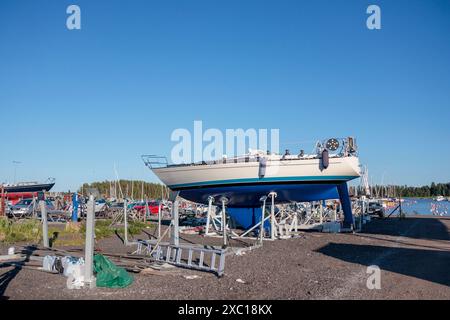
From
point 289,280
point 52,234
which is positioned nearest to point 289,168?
point 289,280

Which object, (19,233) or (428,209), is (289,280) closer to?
(19,233)

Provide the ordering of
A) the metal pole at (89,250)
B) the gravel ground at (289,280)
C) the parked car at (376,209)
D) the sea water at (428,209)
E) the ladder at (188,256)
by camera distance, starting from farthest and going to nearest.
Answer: the sea water at (428,209) < the parked car at (376,209) < the ladder at (188,256) < the metal pole at (89,250) < the gravel ground at (289,280)

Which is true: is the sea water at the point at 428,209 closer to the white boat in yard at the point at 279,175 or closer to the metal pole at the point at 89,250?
the white boat in yard at the point at 279,175

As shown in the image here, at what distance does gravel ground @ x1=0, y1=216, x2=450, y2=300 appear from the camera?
8.99 meters

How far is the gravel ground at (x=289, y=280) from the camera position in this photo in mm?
8992

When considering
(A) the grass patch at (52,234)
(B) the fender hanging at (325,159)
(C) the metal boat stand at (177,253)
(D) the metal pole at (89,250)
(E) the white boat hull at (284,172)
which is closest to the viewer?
(D) the metal pole at (89,250)

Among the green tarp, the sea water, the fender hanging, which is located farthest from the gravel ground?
the sea water

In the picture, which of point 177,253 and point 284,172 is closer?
point 177,253

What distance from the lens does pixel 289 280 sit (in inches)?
A: 421

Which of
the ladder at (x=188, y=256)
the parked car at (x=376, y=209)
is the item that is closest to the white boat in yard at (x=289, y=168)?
the ladder at (x=188, y=256)

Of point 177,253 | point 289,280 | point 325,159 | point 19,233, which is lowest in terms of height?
point 19,233

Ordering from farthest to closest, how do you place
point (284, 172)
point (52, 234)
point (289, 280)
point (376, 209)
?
point (376, 209) → point (52, 234) → point (284, 172) → point (289, 280)

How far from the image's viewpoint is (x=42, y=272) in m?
11.5

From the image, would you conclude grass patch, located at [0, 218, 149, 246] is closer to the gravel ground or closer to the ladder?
the gravel ground
